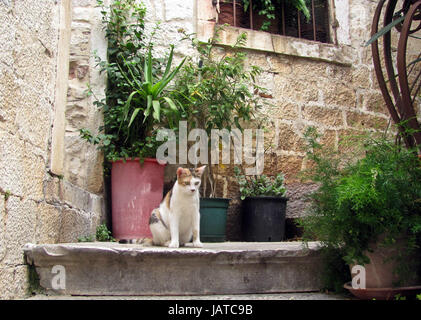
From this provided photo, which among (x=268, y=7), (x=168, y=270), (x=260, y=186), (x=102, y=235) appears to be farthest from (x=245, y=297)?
(x=268, y=7)

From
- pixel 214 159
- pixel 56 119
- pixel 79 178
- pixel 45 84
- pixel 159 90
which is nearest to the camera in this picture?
pixel 45 84

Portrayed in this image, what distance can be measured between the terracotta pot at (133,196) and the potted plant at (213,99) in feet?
1.45

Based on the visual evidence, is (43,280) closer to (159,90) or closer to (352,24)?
(159,90)

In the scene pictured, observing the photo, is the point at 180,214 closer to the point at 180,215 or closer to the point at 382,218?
the point at 180,215

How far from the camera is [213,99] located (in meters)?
3.79

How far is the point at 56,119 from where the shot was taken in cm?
236

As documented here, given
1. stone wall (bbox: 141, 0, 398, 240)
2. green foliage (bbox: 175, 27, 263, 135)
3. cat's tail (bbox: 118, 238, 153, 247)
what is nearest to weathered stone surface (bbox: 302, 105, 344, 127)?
stone wall (bbox: 141, 0, 398, 240)

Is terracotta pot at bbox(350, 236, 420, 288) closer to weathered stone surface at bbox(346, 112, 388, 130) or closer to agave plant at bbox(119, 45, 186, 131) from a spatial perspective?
agave plant at bbox(119, 45, 186, 131)

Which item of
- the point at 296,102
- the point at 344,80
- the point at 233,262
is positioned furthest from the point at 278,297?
the point at 344,80

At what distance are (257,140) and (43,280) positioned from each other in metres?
2.55

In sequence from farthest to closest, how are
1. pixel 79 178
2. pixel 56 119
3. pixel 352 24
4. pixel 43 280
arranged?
pixel 352 24 < pixel 79 178 < pixel 56 119 < pixel 43 280

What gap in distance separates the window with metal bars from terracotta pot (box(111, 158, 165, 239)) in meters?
1.76

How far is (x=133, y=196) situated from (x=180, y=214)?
86 cm

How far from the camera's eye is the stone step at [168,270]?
1.98 meters
